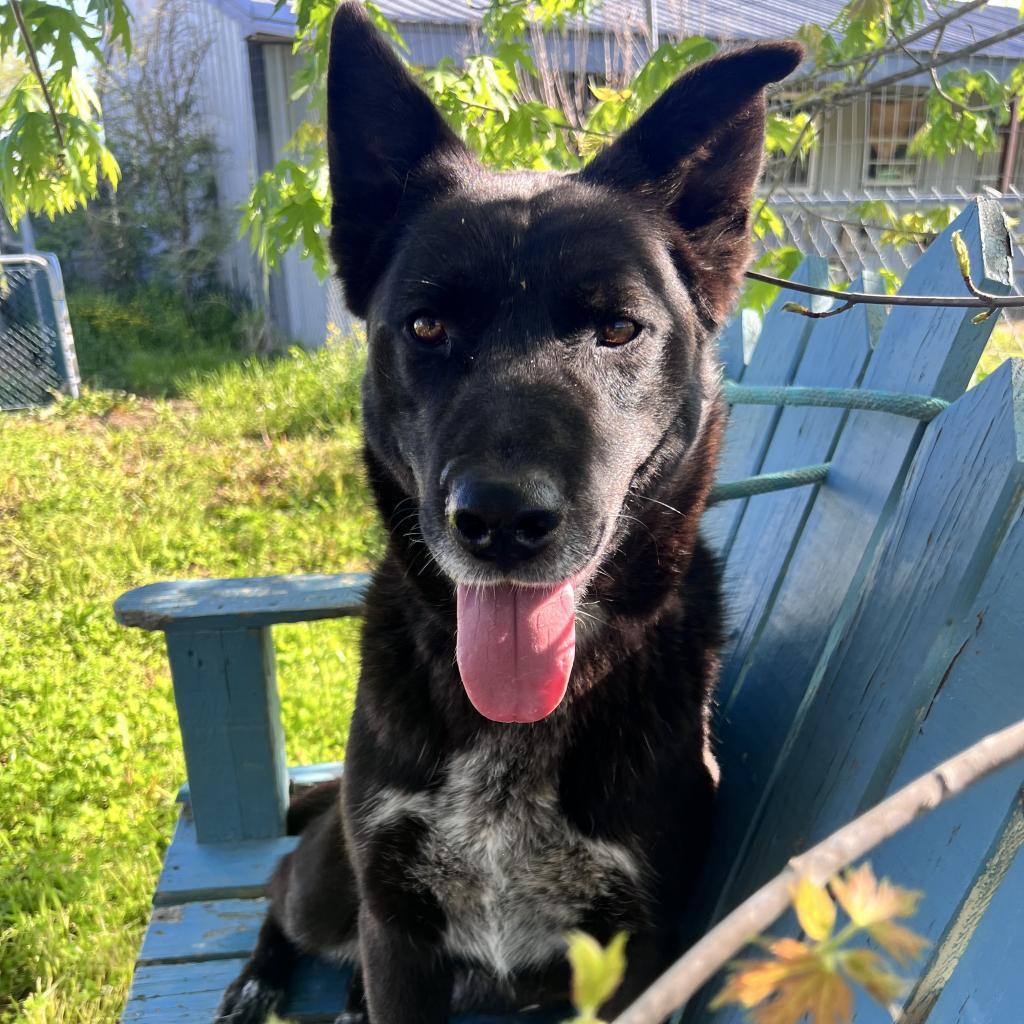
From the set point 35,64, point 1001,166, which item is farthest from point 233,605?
point 1001,166

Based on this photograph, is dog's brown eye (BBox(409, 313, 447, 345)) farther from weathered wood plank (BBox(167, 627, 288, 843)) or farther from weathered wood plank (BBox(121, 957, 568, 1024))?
weathered wood plank (BBox(121, 957, 568, 1024))

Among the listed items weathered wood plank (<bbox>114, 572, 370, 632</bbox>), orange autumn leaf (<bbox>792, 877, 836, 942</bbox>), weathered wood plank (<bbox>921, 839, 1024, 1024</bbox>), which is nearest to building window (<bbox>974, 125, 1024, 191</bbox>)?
weathered wood plank (<bbox>114, 572, 370, 632</bbox>)

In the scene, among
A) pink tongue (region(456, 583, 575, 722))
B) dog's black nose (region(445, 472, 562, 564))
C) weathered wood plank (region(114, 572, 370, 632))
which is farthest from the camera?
weathered wood plank (region(114, 572, 370, 632))

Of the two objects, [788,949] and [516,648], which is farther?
[516,648]

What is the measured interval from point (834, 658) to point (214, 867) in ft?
5.54

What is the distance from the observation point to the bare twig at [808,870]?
34 cm

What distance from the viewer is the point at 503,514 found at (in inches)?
50.5

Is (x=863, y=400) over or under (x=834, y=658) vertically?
over

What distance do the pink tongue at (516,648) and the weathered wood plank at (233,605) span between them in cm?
67

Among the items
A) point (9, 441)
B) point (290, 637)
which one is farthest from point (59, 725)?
point (9, 441)

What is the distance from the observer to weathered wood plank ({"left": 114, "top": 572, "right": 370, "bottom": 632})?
7.02 feet

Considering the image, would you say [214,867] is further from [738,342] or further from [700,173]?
[738,342]

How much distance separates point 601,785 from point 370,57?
131 centimetres

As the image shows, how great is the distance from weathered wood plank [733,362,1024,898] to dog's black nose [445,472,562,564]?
0.45 metres
